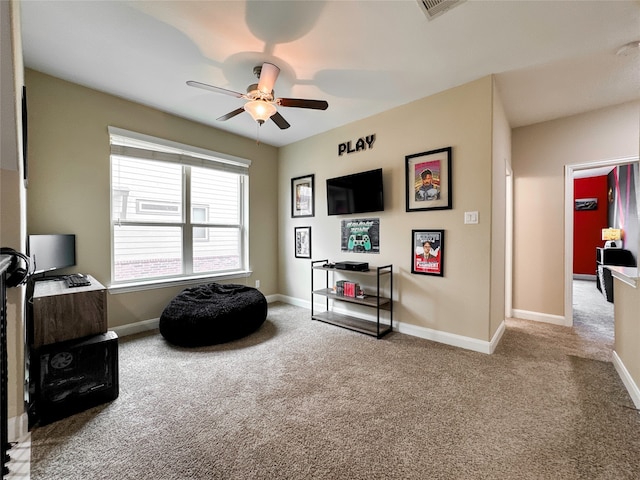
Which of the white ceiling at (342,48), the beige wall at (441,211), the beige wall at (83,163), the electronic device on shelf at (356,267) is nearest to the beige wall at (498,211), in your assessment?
the beige wall at (441,211)

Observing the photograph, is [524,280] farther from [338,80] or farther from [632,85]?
[338,80]

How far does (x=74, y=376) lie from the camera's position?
1795 millimetres

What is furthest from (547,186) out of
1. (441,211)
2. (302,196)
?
(302,196)

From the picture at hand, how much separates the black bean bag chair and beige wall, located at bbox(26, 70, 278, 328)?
636 mm

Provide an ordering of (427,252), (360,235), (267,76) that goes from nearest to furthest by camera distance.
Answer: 1. (267,76)
2. (427,252)
3. (360,235)

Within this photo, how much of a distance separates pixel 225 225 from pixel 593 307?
19.5 ft

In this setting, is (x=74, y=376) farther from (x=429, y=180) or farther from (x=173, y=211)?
(x=429, y=180)

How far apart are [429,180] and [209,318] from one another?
2799mm

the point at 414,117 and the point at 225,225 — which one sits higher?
the point at 414,117

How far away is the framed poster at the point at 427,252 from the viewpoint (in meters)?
2.96

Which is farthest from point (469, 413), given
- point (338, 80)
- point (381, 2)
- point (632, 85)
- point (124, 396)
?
point (632, 85)

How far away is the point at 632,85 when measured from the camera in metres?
2.75

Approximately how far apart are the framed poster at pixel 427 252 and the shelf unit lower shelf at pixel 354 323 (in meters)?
0.79

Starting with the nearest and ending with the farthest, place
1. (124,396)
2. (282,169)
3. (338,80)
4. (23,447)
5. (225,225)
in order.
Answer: (23,447)
(124,396)
(338,80)
(225,225)
(282,169)
